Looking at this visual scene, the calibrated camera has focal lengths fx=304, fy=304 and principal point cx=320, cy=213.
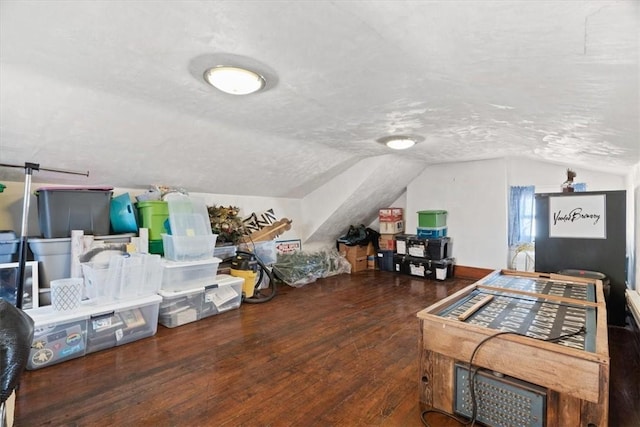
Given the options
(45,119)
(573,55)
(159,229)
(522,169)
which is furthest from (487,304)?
(522,169)

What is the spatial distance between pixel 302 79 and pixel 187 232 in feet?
6.91

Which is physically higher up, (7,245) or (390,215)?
(390,215)

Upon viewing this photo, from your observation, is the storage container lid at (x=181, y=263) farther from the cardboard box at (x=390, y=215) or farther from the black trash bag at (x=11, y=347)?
the cardboard box at (x=390, y=215)

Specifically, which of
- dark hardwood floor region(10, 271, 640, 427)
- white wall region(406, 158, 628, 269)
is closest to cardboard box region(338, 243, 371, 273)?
white wall region(406, 158, 628, 269)

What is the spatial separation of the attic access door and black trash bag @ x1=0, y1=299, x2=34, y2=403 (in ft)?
13.5

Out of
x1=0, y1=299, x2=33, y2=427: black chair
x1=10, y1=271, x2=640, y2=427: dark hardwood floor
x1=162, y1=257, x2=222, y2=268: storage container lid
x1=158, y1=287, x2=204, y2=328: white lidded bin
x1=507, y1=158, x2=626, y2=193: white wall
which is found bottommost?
x1=10, y1=271, x2=640, y2=427: dark hardwood floor

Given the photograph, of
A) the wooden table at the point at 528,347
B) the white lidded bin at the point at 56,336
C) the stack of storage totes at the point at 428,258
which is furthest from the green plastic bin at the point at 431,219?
the white lidded bin at the point at 56,336

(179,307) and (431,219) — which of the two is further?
(431,219)

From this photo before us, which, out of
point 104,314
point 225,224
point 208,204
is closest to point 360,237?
point 225,224

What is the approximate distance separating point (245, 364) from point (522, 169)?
5.18m

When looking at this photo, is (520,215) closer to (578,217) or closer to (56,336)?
(578,217)

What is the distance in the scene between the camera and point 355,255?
234 inches

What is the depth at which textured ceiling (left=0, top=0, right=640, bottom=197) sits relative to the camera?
3.94 ft

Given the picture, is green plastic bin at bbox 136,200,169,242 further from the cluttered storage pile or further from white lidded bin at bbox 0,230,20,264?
white lidded bin at bbox 0,230,20,264
